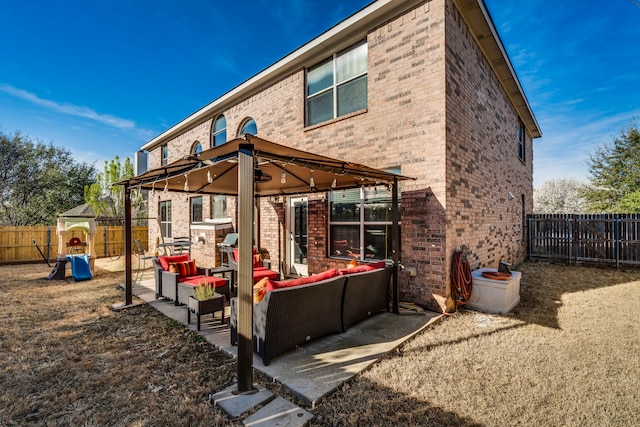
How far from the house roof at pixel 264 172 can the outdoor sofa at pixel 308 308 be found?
4.90 feet

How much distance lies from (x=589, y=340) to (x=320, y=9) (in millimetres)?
9399

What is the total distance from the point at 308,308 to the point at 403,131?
387 cm

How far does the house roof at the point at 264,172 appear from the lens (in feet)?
10.4

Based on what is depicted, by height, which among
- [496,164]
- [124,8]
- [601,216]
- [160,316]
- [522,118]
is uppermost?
[124,8]

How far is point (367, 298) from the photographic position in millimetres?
4570

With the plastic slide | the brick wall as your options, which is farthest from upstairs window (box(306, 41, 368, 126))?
the plastic slide

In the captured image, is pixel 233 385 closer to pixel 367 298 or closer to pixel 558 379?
pixel 367 298

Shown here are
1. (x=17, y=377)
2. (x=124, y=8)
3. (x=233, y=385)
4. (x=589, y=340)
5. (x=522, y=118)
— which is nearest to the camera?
(x=233, y=385)

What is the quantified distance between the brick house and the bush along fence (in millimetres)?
2569

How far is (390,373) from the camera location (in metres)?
3.06

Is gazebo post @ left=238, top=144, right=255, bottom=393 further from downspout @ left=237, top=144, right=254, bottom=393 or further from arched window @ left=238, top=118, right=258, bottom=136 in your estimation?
arched window @ left=238, top=118, right=258, bottom=136

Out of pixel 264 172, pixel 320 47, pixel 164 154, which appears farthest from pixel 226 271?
pixel 164 154

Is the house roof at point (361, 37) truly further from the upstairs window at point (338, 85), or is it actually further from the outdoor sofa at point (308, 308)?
the outdoor sofa at point (308, 308)

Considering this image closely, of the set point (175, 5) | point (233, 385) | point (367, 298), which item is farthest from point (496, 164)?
point (175, 5)
